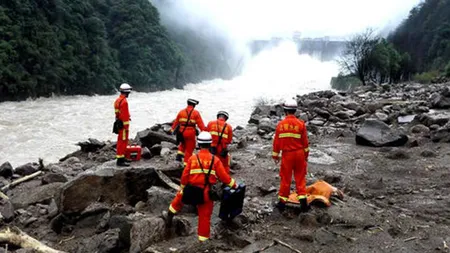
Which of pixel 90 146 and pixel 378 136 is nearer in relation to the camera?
pixel 378 136

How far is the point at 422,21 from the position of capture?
58.3m

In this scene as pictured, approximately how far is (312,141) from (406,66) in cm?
3899

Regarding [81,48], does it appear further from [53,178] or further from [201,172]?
[201,172]

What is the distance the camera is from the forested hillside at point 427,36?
47.7 m

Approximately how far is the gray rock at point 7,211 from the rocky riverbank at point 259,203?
0.02 metres

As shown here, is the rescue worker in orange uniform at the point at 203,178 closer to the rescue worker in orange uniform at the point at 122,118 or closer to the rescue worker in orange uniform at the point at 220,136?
the rescue worker in orange uniform at the point at 220,136

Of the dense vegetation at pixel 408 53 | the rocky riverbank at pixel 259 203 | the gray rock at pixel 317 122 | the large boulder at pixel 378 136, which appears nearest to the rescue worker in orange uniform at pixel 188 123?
the rocky riverbank at pixel 259 203

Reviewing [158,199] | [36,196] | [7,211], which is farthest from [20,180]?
[158,199]

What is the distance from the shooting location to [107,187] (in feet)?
22.2

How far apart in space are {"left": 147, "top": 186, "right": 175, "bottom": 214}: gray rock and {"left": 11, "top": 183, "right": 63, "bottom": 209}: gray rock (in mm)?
2039

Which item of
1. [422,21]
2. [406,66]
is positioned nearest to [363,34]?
[406,66]

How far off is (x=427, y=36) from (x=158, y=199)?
5570 centimetres

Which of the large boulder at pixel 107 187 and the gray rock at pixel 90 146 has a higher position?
the large boulder at pixel 107 187

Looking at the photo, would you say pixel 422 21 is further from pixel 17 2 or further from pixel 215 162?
pixel 215 162
